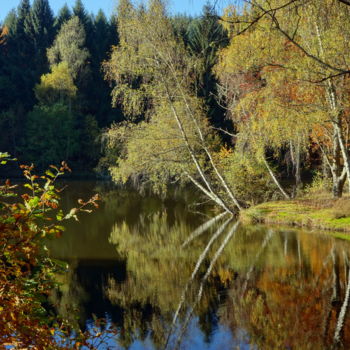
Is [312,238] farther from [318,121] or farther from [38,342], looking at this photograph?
[38,342]

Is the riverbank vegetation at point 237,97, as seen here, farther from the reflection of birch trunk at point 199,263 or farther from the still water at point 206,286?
the still water at point 206,286

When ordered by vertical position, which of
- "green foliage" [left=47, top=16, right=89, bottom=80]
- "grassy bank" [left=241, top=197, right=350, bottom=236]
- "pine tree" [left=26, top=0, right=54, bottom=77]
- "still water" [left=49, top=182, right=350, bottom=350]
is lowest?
"still water" [left=49, top=182, right=350, bottom=350]

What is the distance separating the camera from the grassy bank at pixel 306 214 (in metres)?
15.2

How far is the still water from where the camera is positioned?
24.4 feet

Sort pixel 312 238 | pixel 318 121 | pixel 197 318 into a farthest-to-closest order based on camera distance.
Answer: pixel 318 121 < pixel 312 238 < pixel 197 318

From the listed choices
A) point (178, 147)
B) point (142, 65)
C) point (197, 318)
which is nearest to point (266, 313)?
point (197, 318)

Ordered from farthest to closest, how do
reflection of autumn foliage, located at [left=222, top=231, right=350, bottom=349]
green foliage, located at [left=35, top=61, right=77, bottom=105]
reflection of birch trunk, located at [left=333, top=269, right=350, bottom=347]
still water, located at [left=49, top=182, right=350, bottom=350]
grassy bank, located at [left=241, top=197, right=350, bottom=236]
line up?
1. green foliage, located at [left=35, top=61, right=77, bottom=105]
2. grassy bank, located at [left=241, top=197, right=350, bottom=236]
3. still water, located at [left=49, top=182, right=350, bottom=350]
4. reflection of autumn foliage, located at [left=222, top=231, right=350, bottom=349]
5. reflection of birch trunk, located at [left=333, top=269, right=350, bottom=347]

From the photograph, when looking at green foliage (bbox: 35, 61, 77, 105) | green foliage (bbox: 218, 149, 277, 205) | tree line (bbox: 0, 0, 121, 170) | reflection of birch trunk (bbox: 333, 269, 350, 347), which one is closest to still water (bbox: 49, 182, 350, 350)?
reflection of birch trunk (bbox: 333, 269, 350, 347)

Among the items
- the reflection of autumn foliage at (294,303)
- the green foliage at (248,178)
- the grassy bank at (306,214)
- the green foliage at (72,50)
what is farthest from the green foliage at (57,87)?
the reflection of autumn foliage at (294,303)

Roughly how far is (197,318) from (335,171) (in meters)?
11.0

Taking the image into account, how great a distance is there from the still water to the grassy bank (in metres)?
0.86

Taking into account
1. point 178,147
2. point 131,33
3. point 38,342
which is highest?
point 131,33

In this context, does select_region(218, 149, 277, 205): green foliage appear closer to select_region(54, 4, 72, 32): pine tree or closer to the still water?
the still water

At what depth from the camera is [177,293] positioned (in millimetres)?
9539
